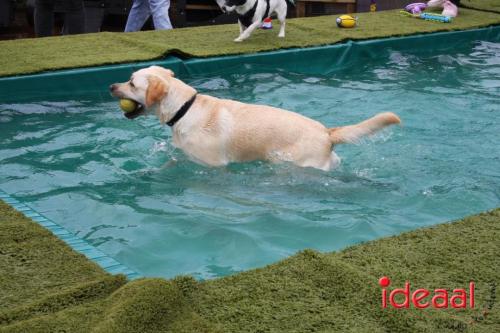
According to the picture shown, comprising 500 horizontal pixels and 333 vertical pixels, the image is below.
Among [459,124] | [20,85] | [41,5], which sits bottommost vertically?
[459,124]

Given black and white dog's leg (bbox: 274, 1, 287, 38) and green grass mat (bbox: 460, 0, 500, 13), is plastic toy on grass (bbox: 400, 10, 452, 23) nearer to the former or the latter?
green grass mat (bbox: 460, 0, 500, 13)

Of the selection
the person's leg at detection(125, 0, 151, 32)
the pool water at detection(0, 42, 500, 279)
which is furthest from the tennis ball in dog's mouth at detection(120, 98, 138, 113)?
the person's leg at detection(125, 0, 151, 32)

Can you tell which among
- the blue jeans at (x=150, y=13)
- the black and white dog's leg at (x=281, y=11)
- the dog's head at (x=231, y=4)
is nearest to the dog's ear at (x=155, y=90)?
the dog's head at (x=231, y=4)

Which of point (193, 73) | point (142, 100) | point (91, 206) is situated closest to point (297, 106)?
point (193, 73)

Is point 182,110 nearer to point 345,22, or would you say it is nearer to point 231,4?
point 231,4

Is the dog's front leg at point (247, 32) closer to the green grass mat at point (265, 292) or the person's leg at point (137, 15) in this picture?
the person's leg at point (137, 15)

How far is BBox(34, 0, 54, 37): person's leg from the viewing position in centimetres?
913

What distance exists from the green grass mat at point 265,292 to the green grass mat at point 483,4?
9.17m

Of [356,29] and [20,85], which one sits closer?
[20,85]

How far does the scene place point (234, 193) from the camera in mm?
5070

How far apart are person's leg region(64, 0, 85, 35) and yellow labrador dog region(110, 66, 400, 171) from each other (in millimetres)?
4574

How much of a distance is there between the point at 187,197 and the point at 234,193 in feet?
1.15

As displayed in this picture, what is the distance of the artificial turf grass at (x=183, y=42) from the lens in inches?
298

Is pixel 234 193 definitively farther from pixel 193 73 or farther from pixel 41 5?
pixel 41 5
